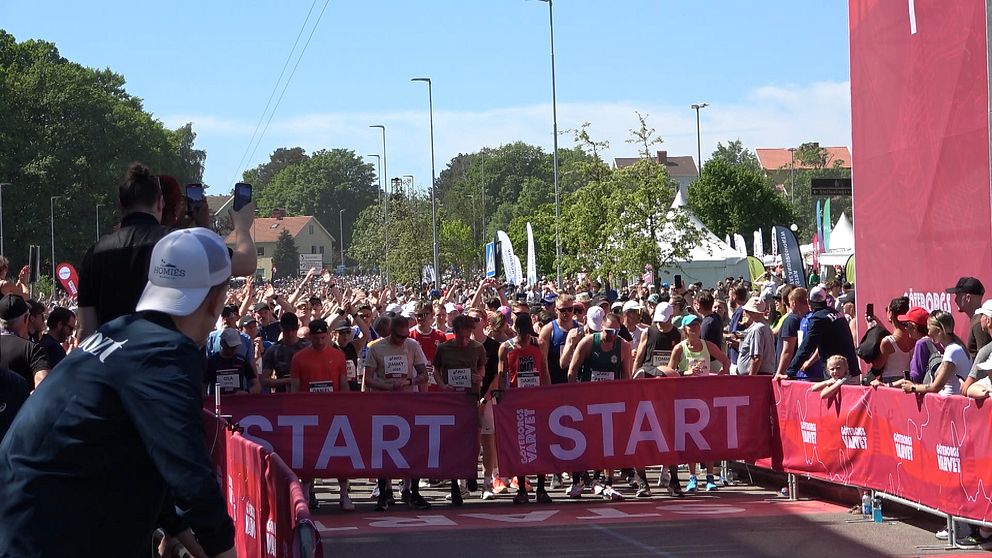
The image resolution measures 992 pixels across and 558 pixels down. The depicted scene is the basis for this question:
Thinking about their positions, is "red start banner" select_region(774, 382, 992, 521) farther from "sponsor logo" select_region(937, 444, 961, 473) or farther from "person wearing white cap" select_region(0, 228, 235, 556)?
"person wearing white cap" select_region(0, 228, 235, 556)

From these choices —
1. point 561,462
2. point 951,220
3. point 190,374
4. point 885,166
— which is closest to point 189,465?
point 190,374

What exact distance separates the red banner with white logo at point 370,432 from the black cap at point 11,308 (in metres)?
4.90

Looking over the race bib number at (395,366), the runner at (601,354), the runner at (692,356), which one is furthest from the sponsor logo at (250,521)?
the runner at (692,356)

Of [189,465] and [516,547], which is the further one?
[516,547]

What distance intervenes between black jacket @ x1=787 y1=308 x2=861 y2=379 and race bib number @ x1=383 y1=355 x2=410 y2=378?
408 centimetres

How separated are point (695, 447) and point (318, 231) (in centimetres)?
18120

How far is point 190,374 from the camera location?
3090 millimetres

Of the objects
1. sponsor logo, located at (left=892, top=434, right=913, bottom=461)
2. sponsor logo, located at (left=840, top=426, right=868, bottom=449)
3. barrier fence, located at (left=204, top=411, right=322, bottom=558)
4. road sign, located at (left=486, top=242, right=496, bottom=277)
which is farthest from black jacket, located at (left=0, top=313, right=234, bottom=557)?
road sign, located at (left=486, top=242, right=496, bottom=277)

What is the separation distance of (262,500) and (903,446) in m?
6.16

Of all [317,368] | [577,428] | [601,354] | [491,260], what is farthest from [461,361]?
[491,260]

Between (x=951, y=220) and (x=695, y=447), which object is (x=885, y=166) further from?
(x=695, y=447)

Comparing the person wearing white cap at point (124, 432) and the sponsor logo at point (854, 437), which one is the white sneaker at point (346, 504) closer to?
the sponsor logo at point (854, 437)

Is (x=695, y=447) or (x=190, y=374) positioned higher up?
(x=190, y=374)

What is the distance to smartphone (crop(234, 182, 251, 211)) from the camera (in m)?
5.92
